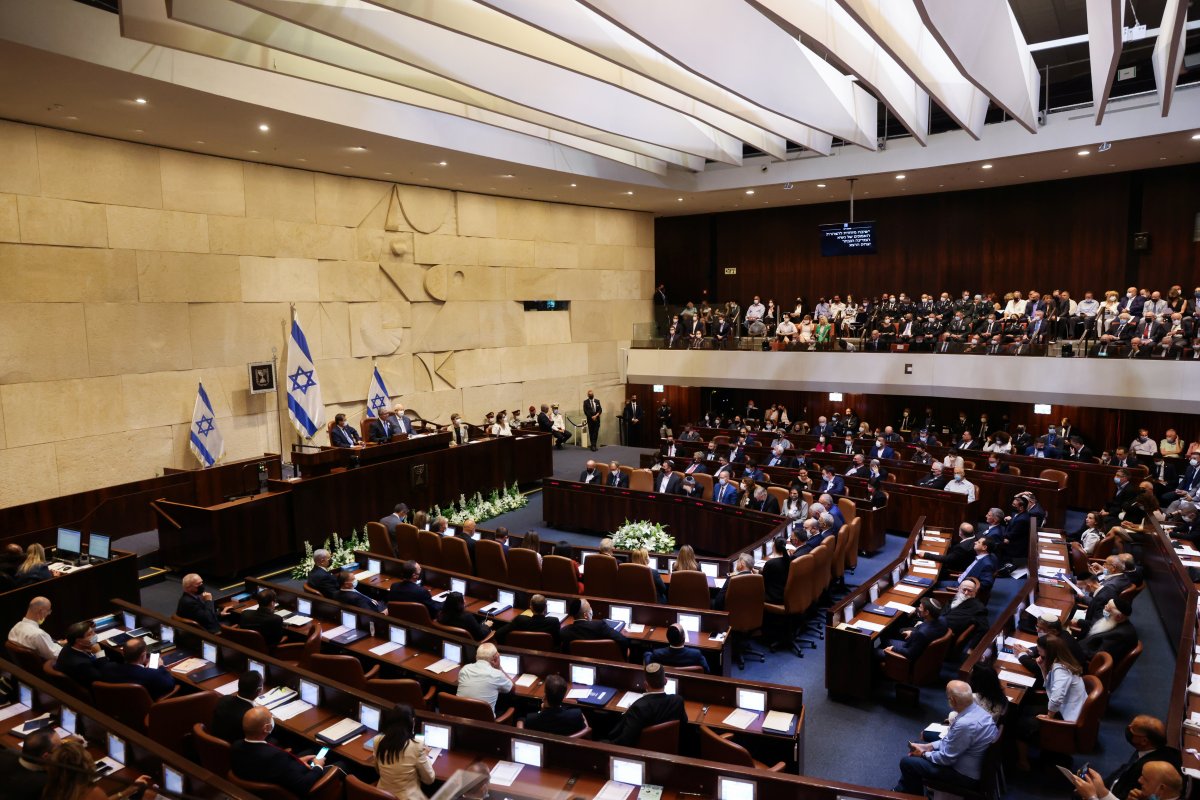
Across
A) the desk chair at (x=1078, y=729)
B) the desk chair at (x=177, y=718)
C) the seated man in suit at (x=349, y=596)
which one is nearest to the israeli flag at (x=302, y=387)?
the seated man in suit at (x=349, y=596)

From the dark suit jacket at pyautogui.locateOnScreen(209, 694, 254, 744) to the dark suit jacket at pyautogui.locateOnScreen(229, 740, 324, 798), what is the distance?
0.36 metres

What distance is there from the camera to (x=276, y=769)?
4.23 m

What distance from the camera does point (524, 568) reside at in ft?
28.5

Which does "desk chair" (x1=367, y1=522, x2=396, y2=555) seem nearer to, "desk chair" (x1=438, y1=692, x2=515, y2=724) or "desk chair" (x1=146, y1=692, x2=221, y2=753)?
"desk chair" (x1=146, y1=692, x2=221, y2=753)

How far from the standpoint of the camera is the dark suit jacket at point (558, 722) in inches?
188

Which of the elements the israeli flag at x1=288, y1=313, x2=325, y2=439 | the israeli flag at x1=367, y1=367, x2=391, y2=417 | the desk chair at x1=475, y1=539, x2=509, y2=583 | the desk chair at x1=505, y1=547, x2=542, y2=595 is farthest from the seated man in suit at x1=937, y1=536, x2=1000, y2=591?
the israeli flag at x1=367, y1=367, x2=391, y2=417

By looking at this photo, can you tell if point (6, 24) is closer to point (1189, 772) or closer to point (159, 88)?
point (159, 88)

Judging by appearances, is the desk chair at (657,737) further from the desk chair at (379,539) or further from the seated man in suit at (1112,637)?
the desk chair at (379,539)

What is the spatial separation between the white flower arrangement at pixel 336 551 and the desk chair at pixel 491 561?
173 centimetres

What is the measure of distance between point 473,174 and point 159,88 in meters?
6.58

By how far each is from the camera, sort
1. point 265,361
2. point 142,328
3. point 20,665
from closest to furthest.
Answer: point 20,665 → point 142,328 → point 265,361

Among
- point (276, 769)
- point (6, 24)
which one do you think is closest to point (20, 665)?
point (276, 769)

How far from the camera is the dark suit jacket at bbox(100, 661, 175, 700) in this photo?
5.42 metres

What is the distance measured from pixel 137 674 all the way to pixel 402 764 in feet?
8.36
